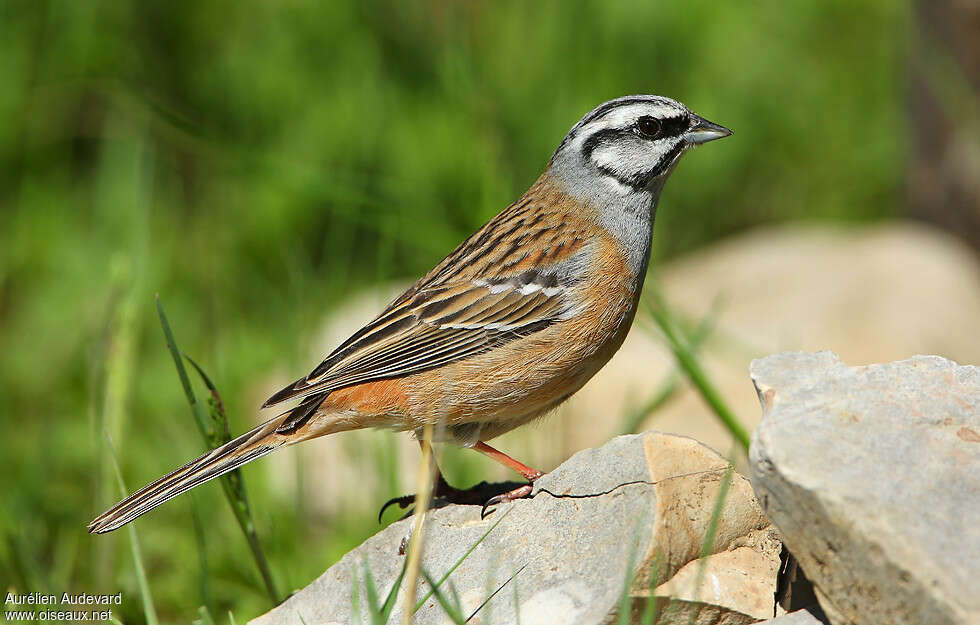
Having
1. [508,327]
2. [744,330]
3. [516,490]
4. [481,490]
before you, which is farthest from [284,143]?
[516,490]

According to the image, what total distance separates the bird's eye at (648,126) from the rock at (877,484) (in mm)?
1871

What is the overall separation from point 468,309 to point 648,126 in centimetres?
117

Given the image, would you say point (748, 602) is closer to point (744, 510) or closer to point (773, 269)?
point (744, 510)

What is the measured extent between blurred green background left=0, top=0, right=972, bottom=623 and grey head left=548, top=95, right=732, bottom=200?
2.08 m

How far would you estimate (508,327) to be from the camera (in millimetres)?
4742

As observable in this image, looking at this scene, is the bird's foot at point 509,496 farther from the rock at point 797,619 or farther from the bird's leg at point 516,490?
the rock at point 797,619

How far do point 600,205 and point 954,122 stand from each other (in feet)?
16.8

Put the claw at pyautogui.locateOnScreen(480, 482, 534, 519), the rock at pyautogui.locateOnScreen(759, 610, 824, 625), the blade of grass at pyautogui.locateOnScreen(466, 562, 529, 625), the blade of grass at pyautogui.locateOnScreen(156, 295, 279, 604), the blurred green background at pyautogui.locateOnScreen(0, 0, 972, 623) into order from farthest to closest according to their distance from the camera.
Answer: the blurred green background at pyautogui.locateOnScreen(0, 0, 972, 623), the blade of grass at pyautogui.locateOnScreen(156, 295, 279, 604), the claw at pyautogui.locateOnScreen(480, 482, 534, 519), the blade of grass at pyautogui.locateOnScreen(466, 562, 529, 625), the rock at pyautogui.locateOnScreen(759, 610, 824, 625)

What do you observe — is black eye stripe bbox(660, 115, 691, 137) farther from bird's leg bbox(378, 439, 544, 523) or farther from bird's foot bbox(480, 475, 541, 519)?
bird's foot bbox(480, 475, 541, 519)

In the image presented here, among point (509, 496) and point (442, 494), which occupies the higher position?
point (442, 494)

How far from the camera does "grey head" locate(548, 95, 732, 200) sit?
16.8 feet

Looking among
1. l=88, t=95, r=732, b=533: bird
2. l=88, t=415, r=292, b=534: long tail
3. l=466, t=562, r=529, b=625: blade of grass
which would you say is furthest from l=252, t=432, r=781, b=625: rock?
l=88, t=415, r=292, b=534: long tail

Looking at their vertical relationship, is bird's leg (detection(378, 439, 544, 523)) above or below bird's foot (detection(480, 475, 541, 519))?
above

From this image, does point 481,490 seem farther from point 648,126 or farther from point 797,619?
point 648,126
